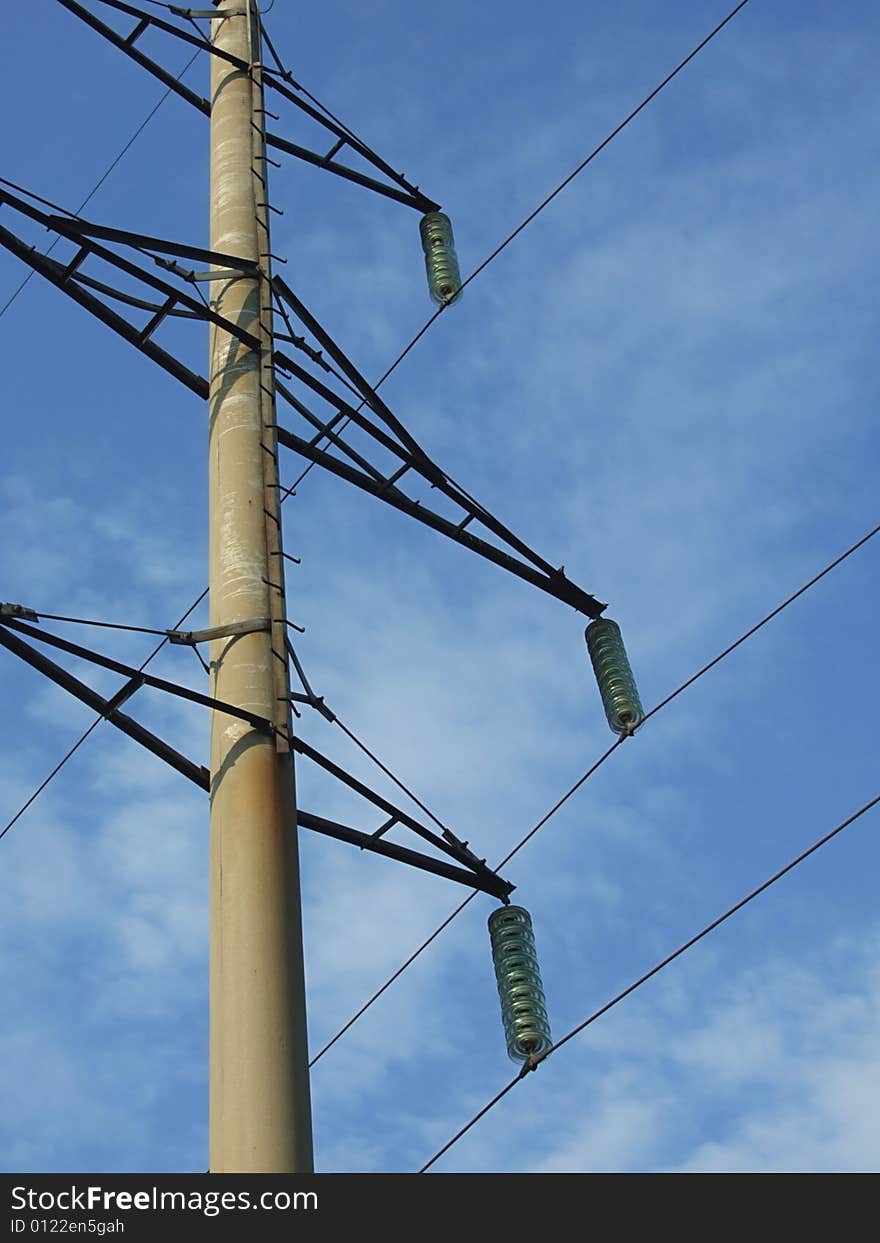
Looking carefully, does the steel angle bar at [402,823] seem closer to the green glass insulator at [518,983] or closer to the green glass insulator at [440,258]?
the green glass insulator at [518,983]

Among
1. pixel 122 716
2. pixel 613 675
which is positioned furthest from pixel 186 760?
pixel 613 675

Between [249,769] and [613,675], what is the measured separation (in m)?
4.47

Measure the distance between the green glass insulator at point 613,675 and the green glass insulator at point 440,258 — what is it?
3.31m

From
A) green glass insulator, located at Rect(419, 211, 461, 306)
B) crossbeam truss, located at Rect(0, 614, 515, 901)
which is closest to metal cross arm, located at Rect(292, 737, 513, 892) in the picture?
crossbeam truss, located at Rect(0, 614, 515, 901)

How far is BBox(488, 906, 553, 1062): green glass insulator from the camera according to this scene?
956 cm
